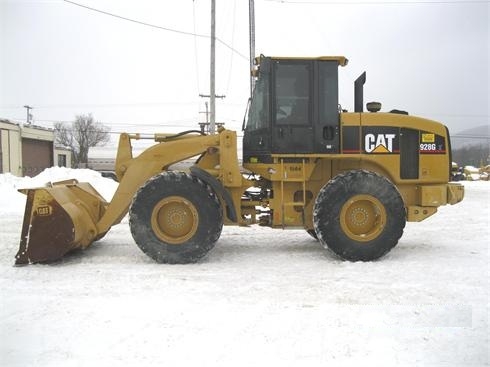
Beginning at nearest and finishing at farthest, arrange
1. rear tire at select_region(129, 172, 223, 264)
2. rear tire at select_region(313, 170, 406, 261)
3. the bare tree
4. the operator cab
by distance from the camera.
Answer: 1. rear tire at select_region(129, 172, 223, 264)
2. rear tire at select_region(313, 170, 406, 261)
3. the operator cab
4. the bare tree

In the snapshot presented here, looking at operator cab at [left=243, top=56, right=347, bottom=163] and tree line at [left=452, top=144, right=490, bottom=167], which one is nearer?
operator cab at [left=243, top=56, right=347, bottom=163]

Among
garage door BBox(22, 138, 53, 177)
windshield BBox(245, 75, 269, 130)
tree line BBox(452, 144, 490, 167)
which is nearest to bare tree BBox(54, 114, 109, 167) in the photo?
garage door BBox(22, 138, 53, 177)

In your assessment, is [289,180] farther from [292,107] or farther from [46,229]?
[46,229]

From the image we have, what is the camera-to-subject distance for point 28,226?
5.87 m

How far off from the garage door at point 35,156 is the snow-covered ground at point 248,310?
33.5m

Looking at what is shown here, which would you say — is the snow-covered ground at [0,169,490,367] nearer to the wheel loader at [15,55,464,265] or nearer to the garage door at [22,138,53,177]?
the wheel loader at [15,55,464,265]

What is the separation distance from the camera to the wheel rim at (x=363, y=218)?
6254 mm

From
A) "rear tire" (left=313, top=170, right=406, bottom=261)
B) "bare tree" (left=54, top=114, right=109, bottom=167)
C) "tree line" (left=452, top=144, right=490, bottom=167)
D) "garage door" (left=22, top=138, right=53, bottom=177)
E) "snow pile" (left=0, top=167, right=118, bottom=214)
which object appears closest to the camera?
"rear tire" (left=313, top=170, right=406, bottom=261)

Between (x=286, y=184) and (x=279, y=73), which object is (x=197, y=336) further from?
(x=279, y=73)

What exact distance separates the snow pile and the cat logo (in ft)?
20.0

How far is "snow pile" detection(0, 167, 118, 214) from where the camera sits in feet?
42.7

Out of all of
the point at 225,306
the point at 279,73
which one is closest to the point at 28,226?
the point at 225,306

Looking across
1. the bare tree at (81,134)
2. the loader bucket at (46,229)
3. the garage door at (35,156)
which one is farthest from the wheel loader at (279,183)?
the bare tree at (81,134)

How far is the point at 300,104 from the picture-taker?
6.59 metres
